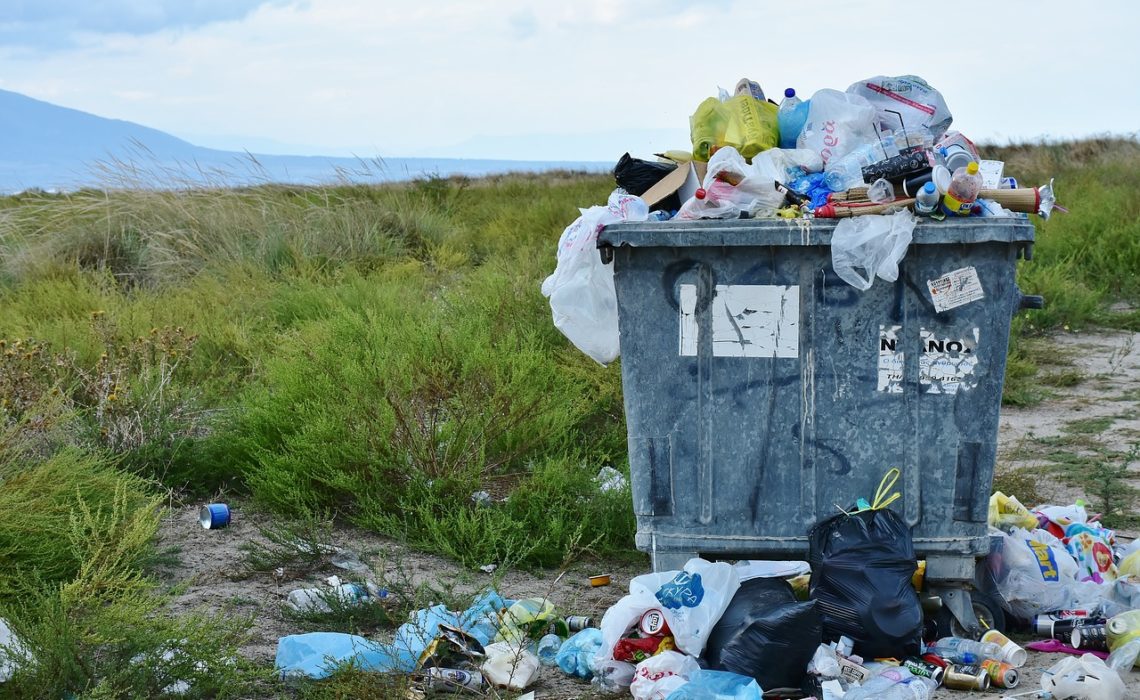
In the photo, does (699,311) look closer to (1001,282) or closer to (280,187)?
(1001,282)

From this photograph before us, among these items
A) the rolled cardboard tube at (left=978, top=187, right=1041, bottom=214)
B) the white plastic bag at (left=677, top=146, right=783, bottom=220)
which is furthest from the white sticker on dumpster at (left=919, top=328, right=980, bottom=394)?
the white plastic bag at (left=677, top=146, right=783, bottom=220)

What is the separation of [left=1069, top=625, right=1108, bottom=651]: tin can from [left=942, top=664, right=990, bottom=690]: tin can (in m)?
0.42

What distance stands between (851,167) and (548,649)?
173 centimetres

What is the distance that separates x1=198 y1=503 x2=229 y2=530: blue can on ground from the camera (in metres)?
4.43

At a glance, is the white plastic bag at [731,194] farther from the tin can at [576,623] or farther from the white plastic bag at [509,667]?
the white plastic bag at [509,667]

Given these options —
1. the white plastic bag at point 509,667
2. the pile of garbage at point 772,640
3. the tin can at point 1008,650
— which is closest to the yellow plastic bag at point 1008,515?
the pile of garbage at point 772,640

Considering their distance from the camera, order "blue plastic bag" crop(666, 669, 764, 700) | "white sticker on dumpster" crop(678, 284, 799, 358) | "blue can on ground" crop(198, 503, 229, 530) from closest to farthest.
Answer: "blue plastic bag" crop(666, 669, 764, 700)
"white sticker on dumpster" crop(678, 284, 799, 358)
"blue can on ground" crop(198, 503, 229, 530)

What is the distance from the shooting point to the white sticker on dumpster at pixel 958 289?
319 cm

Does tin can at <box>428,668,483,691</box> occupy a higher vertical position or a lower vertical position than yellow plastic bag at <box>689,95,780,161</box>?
lower

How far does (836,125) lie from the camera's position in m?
3.66

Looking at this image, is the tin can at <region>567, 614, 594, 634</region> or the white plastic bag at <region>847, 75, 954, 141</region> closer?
the tin can at <region>567, 614, 594, 634</region>

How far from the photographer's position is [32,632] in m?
2.72

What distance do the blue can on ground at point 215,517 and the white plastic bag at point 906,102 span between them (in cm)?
280

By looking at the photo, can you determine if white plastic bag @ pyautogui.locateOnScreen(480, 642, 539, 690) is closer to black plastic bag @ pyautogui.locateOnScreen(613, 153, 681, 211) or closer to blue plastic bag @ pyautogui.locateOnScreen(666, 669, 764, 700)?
blue plastic bag @ pyautogui.locateOnScreen(666, 669, 764, 700)
